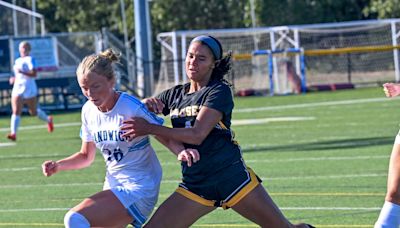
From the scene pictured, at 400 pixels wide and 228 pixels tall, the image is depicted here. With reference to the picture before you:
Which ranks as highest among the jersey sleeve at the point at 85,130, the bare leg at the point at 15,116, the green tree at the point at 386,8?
the green tree at the point at 386,8

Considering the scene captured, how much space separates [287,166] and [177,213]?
26.6 ft

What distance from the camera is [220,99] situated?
7.43 meters

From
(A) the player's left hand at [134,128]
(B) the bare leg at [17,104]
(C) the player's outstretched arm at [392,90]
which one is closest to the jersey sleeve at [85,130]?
(A) the player's left hand at [134,128]

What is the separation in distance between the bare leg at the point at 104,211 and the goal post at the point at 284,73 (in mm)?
28705

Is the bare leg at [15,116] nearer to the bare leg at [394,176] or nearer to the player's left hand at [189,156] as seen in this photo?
the bare leg at [394,176]

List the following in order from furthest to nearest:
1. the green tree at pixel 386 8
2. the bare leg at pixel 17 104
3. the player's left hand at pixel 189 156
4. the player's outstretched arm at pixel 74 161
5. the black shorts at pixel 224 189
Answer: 1. the green tree at pixel 386 8
2. the bare leg at pixel 17 104
3. the player's outstretched arm at pixel 74 161
4. the black shorts at pixel 224 189
5. the player's left hand at pixel 189 156

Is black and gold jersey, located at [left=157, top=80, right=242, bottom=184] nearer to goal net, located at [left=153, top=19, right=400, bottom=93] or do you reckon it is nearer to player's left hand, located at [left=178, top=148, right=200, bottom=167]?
player's left hand, located at [left=178, top=148, right=200, bottom=167]

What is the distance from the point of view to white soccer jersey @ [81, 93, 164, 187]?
7465 mm

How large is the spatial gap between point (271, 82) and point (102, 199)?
2844 cm

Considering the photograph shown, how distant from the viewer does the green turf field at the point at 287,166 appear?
11.5 meters

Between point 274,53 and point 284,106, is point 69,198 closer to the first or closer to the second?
point 284,106

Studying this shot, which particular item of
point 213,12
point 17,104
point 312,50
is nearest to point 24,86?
point 17,104

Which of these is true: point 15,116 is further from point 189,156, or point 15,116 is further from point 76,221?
point 189,156

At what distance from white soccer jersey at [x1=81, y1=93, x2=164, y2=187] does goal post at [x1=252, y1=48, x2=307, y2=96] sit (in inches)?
1121
